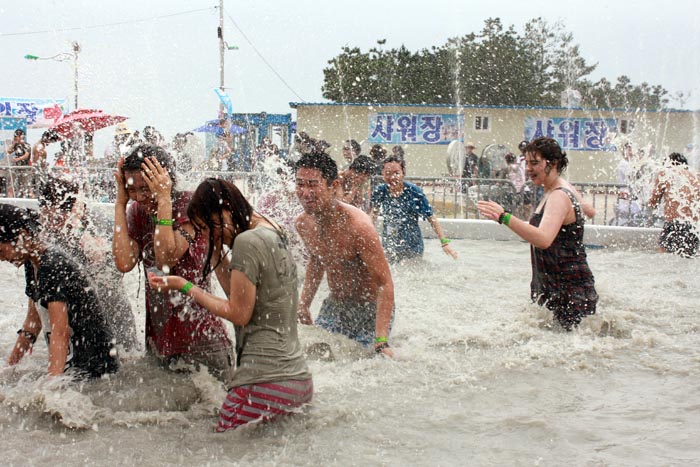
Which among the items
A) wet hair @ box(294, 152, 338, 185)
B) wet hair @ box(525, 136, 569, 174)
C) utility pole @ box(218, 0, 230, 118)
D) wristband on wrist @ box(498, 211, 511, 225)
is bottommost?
wristband on wrist @ box(498, 211, 511, 225)

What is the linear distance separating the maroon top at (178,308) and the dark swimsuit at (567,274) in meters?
2.56

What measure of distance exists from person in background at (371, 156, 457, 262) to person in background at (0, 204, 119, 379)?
464 cm

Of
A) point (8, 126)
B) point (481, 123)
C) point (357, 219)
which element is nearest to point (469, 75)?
point (481, 123)

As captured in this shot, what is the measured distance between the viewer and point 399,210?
8.34 m

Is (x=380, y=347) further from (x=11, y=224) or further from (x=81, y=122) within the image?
(x=81, y=122)

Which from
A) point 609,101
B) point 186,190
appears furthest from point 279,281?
point 609,101

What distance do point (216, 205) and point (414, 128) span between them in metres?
24.7

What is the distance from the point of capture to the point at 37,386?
395 cm

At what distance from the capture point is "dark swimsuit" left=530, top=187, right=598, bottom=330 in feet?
17.1

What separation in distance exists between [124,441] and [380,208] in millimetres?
5182

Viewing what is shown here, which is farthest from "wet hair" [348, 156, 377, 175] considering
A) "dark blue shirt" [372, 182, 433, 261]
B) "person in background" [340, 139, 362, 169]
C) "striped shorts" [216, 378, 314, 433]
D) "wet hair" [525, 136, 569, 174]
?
"striped shorts" [216, 378, 314, 433]

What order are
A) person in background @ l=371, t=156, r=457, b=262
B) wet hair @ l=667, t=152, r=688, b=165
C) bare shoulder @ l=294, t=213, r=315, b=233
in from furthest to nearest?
wet hair @ l=667, t=152, r=688, b=165 → person in background @ l=371, t=156, r=457, b=262 → bare shoulder @ l=294, t=213, r=315, b=233

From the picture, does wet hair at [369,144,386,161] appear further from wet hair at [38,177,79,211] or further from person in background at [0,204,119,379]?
person in background at [0,204,119,379]

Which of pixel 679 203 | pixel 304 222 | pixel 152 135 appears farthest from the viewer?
pixel 152 135
